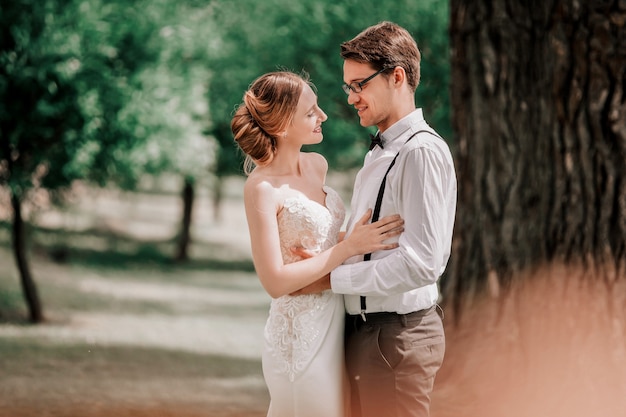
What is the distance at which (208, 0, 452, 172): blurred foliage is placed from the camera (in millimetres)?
19125

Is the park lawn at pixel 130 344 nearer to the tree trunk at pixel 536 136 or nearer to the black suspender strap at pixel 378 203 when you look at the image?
the tree trunk at pixel 536 136

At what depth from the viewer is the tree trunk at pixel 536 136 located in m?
5.91

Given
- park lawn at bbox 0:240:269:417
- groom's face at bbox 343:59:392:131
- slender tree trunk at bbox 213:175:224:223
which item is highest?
groom's face at bbox 343:59:392:131

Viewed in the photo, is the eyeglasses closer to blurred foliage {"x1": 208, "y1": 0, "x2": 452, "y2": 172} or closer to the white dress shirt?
the white dress shirt

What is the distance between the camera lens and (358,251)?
3594 mm

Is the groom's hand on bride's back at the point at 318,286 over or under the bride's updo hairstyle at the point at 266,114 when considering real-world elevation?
under

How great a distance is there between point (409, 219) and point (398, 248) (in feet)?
0.41

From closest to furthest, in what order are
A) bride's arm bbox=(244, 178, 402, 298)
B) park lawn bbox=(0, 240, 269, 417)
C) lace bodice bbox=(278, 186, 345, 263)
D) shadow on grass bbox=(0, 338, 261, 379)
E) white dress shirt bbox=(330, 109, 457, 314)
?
white dress shirt bbox=(330, 109, 457, 314) → bride's arm bbox=(244, 178, 402, 298) → lace bodice bbox=(278, 186, 345, 263) → park lawn bbox=(0, 240, 269, 417) → shadow on grass bbox=(0, 338, 261, 379)

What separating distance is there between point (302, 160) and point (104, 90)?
430 inches

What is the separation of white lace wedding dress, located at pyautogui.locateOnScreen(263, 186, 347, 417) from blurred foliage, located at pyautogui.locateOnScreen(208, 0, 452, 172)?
588 inches

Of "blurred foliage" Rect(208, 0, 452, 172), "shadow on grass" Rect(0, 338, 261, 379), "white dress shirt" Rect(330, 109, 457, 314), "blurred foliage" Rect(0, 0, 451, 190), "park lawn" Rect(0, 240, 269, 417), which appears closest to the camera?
"white dress shirt" Rect(330, 109, 457, 314)

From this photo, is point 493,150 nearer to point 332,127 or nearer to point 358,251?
point 358,251

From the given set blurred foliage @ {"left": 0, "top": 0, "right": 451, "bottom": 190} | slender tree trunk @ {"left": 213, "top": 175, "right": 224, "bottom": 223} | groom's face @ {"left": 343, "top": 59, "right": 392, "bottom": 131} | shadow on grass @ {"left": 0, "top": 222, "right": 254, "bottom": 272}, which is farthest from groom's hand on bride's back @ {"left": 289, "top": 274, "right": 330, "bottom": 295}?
slender tree trunk @ {"left": 213, "top": 175, "right": 224, "bottom": 223}

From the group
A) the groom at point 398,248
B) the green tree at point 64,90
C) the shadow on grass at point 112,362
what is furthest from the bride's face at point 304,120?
the green tree at point 64,90
